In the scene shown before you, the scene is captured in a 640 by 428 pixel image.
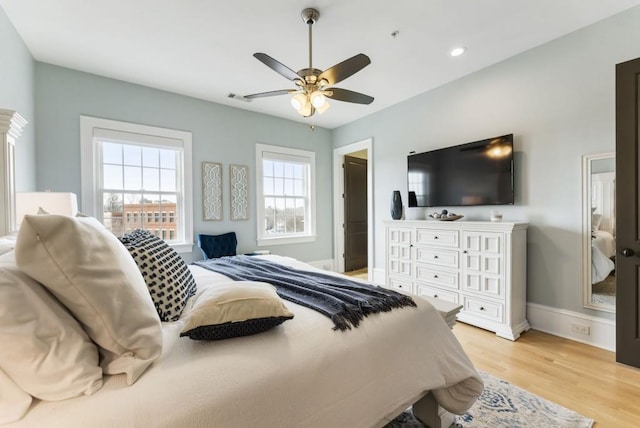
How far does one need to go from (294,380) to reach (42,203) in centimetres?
216

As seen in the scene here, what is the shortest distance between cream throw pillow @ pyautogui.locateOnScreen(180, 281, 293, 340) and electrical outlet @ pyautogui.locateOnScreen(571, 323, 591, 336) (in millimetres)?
2995

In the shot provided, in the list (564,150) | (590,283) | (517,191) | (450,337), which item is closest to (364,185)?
(517,191)

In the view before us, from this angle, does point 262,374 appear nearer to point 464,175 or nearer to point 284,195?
point 464,175

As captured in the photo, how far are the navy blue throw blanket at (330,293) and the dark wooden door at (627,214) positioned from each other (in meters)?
1.97

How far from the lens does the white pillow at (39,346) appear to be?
27.7 inches

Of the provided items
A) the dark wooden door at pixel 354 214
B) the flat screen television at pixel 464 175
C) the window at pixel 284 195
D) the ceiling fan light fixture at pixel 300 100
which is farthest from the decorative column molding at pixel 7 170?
the dark wooden door at pixel 354 214

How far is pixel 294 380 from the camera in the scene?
3.04 ft

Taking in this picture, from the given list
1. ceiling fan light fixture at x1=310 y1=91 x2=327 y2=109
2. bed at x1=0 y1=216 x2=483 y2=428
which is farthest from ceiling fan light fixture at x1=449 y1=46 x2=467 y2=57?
bed at x1=0 y1=216 x2=483 y2=428

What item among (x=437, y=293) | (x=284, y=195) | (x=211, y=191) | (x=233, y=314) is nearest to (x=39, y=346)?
(x=233, y=314)

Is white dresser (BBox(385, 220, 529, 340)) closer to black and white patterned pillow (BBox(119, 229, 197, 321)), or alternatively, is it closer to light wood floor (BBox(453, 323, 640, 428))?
light wood floor (BBox(453, 323, 640, 428))

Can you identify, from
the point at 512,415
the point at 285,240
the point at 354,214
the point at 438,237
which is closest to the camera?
the point at 512,415

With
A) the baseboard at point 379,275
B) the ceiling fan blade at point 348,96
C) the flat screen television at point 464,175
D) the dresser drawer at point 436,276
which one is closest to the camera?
the ceiling fan blade at point 348,96

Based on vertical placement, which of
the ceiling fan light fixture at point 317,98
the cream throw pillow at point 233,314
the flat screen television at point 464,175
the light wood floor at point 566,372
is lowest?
the light wood floor at point 566,372

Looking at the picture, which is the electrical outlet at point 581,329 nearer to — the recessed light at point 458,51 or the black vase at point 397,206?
the black vase at point 397,206
